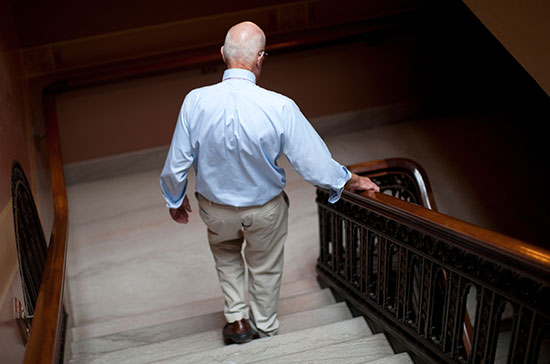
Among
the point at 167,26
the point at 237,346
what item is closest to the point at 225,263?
the point at 237,346

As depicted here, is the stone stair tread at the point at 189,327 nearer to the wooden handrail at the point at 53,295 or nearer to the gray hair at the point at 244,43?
the wooden handrail at the point at 53,295

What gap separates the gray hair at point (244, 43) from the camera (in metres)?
2.81

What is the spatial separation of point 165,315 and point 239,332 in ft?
2.81

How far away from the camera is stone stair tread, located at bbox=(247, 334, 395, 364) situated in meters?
2.94

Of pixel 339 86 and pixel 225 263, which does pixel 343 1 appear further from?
pixel 225 263

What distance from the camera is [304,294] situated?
13.6 ft

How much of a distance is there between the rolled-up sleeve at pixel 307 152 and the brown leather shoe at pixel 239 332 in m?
1.07

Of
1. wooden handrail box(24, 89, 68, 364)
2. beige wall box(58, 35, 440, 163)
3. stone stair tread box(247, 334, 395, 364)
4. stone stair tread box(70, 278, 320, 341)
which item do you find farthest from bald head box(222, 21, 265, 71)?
beige wall box(58, 35, 440, 163)

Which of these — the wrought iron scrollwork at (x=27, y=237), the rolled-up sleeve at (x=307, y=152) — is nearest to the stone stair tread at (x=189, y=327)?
the wrought iron scrollwork at (x=27, y=237)

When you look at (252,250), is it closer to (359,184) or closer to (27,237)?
(359,184)

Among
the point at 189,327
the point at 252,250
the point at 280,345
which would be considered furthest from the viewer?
the point at 189,327

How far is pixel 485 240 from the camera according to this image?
6.90ft

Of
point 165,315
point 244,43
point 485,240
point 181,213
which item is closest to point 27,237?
point 181,213

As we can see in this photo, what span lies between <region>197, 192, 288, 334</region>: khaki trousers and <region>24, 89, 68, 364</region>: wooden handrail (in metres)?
0.75
